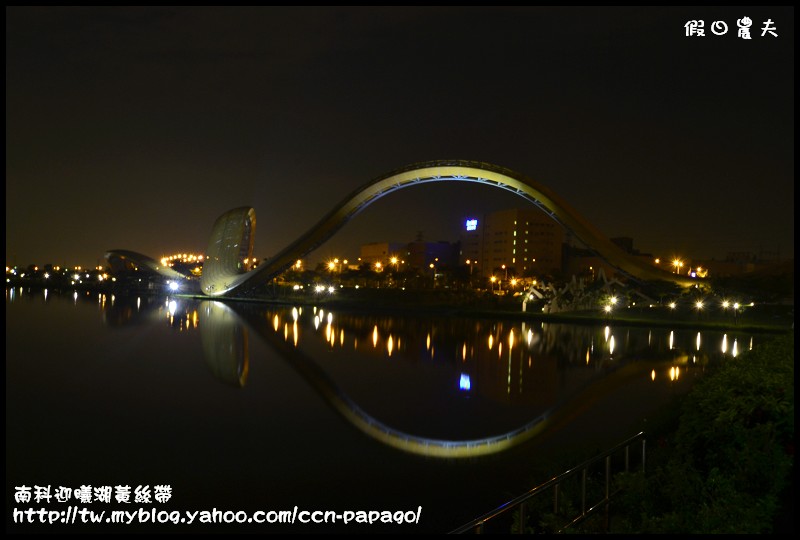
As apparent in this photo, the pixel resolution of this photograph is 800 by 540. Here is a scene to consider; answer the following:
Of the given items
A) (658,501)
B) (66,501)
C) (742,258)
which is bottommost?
(66,501)

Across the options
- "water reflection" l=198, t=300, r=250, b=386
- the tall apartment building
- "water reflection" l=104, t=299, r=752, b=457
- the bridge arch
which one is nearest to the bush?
"water reflection" l=104, t=299, r=752, b=457

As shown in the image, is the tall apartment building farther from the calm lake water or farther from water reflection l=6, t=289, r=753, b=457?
the calm lake water

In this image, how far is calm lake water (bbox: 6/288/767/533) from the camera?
18.4ft

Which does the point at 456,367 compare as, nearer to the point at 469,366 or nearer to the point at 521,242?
the point at 469,366

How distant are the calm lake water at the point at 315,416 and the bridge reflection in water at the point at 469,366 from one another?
0.05 m

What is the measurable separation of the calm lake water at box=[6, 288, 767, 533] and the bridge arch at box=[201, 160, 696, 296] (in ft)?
44.6

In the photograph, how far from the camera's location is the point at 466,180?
33.0 m

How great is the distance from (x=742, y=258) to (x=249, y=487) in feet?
215

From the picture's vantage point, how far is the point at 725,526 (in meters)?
3.24

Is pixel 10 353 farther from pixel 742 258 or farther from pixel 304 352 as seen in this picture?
pixel 742 258

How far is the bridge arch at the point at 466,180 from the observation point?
101 ft

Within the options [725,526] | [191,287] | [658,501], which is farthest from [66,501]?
[191,287]

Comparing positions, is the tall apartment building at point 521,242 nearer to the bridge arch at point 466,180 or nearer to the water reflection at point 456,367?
the bridge arch at point 466,180

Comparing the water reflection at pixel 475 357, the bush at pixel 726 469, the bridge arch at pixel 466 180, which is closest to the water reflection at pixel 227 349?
the water reflection at pixel 475 357
